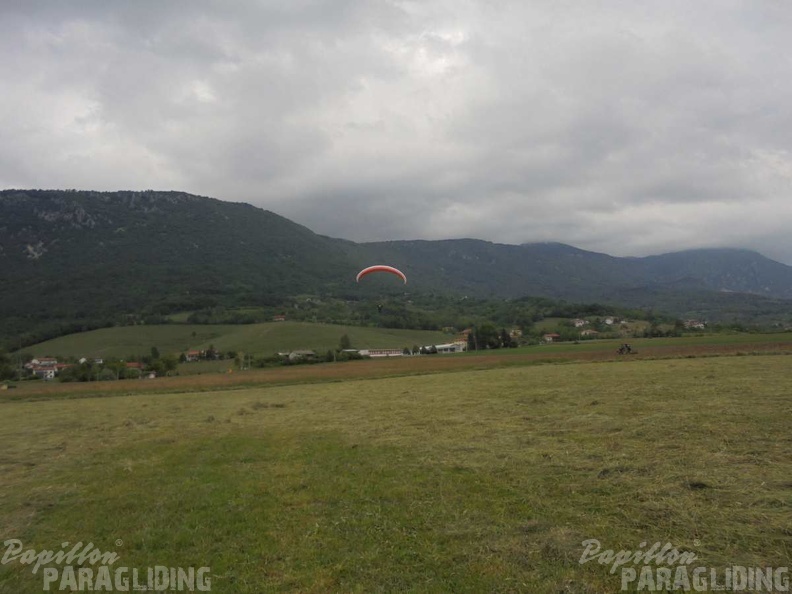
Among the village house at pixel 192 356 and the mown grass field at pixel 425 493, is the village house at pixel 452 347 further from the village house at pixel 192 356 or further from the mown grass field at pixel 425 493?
the mown grass field at pixel 425 493

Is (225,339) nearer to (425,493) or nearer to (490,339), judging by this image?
(490,339)

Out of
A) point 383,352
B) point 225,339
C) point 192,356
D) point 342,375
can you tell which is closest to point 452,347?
point 383,352

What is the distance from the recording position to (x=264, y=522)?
7.64 m

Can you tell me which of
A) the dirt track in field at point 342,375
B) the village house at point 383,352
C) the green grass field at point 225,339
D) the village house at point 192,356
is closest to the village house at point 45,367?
the green grass field at point 225,339

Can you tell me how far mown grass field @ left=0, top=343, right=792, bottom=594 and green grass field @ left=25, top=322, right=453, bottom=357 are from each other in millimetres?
70644

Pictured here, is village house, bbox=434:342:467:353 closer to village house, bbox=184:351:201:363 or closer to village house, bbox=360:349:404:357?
village house, bbox=360:349:404:357

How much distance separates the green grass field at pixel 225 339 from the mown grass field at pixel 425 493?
70.6 metres

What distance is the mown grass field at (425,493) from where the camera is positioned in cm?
593

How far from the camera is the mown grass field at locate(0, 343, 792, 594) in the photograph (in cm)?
593

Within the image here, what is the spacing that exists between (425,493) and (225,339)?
9769 centimetres

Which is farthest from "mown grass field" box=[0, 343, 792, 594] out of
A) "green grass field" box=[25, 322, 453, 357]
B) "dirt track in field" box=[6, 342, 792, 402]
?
"green grass field" box=[25, 322, 453, 357]

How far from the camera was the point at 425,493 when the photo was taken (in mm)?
8688

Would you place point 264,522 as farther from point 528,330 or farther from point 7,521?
point 528,330

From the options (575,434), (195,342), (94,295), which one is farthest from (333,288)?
(575,434)
